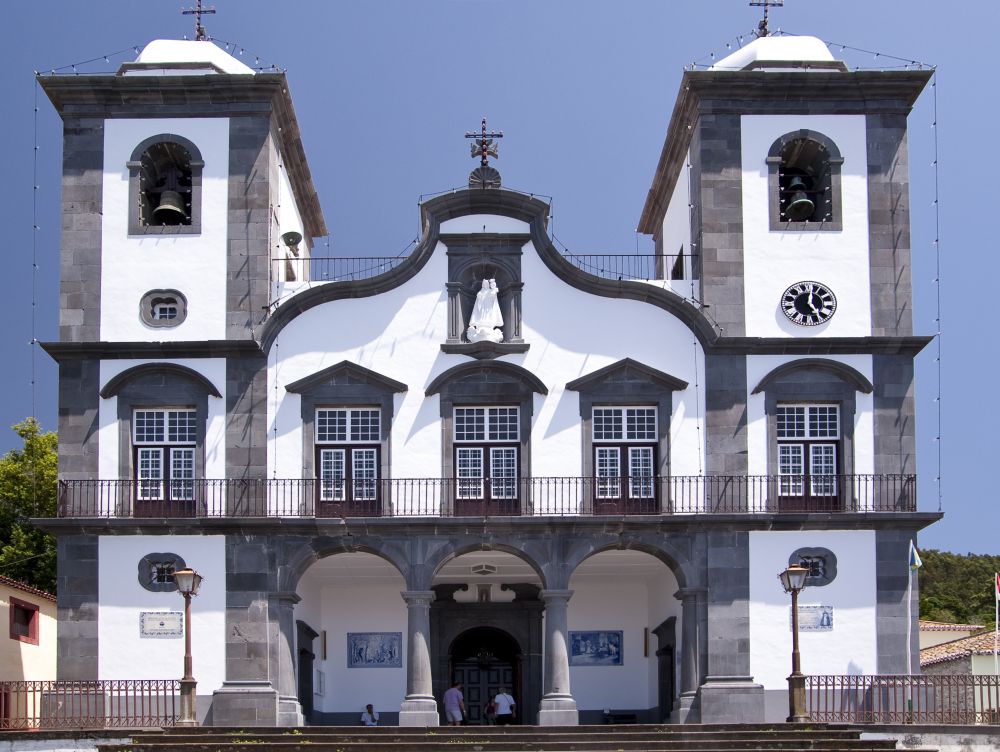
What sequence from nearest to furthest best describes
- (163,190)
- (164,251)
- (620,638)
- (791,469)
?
(791,469) < (164,251) < (163,190) < (620,638)

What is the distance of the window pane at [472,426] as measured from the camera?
3142 centimetres

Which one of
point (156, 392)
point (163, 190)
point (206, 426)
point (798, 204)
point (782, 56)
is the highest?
point (782, 56)

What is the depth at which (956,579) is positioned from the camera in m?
63.6

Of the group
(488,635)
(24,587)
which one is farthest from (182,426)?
(488,635)

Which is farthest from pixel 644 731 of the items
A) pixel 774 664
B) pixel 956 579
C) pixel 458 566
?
pixel 956 579

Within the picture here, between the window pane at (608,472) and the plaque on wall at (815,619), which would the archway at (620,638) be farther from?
the plaque on wall at (815,619)

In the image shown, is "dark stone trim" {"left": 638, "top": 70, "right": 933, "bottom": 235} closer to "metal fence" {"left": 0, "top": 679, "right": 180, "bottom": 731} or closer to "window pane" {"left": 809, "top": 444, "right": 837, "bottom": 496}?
"window pane" {"left": 809, "top": 444, "right": 837, "bottom": 496}

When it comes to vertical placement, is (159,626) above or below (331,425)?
below

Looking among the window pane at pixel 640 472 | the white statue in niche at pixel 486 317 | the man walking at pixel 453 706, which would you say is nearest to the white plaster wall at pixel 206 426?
the white statue in niche at pixel 486 317

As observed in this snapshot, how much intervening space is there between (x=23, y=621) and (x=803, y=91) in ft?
63.2

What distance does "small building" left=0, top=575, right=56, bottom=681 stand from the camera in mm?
35344

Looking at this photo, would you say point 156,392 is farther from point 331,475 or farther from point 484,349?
point 484,349

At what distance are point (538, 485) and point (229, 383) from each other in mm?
5833

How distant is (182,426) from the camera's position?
31297mm
